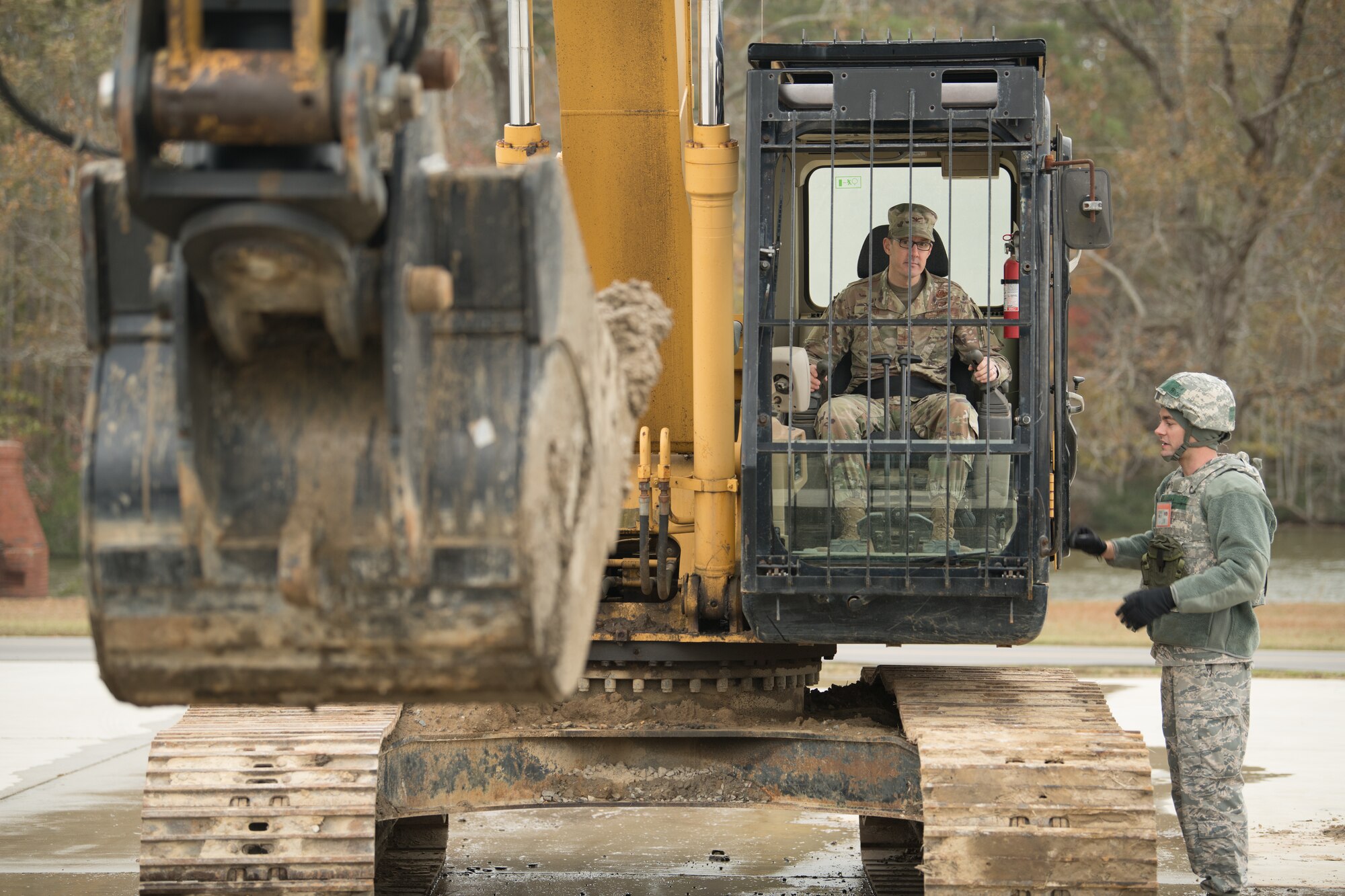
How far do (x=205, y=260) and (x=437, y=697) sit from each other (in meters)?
0.89

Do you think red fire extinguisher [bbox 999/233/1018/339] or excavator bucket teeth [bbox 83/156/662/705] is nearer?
excavator bucket teeth [bbox 83/156/662/705]

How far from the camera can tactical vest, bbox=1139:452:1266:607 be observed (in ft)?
19.2

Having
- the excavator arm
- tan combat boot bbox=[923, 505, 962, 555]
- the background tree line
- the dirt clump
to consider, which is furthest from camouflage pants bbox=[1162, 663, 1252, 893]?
the background tree line

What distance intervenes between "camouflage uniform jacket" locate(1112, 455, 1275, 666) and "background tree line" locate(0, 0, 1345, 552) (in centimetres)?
1492

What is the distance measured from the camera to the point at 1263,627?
16672 mm

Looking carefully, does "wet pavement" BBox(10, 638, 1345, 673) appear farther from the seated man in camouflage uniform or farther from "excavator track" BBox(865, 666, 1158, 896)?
"excavator track" BBox(865, 666, 1158, 896)

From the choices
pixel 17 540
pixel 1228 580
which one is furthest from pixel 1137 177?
pixel 1228 580

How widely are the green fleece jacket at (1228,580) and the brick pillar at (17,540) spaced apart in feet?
60.2

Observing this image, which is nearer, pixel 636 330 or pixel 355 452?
pixel 355 452

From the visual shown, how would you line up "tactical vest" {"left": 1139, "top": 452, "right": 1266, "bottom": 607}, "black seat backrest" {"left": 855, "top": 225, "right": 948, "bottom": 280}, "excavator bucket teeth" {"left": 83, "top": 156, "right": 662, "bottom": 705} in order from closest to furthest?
"excavator bucket teeth" {"left": 83, "top": 156, "right": 662, "bottom": 705}, "black seat backrest" {"left": 855, "top": 225, "right": 948, "bottom": 280}, "tactical vest" {"left": 1139, "top": 452, "right": 1266, "bottom": 607}

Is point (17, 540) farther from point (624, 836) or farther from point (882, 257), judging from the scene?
point (882, 257)

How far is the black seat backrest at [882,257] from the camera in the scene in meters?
5.46

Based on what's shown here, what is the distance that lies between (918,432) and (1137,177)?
20.0 meters

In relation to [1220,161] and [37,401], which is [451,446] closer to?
[1220,161]
